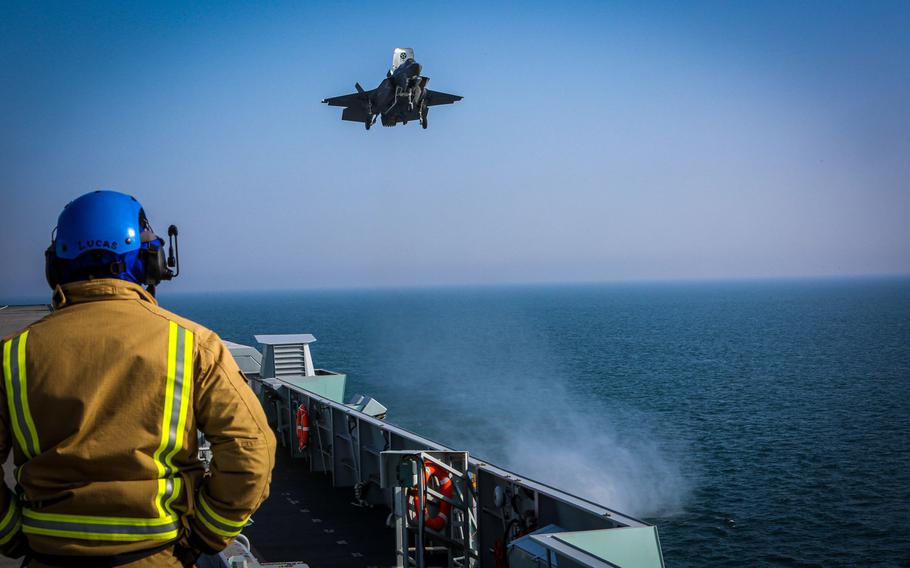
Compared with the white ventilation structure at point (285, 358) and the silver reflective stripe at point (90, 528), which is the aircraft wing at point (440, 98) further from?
the silver reflective stripe at point (90, 528)

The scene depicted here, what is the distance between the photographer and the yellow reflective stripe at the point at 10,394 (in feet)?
8.18

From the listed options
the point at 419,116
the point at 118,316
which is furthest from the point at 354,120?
the point at 118,316

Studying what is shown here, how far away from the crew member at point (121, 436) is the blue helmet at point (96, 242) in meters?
0.12

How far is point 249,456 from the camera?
8.46ft

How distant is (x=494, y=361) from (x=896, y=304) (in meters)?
122

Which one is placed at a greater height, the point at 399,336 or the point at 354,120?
the point at 354,120

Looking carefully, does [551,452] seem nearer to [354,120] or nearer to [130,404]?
[354,120]

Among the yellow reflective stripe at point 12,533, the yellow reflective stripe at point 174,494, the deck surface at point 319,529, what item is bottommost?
the deck surface at point 319,529

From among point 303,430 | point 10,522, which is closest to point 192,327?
point 10,522

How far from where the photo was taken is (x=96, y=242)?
9.19ft

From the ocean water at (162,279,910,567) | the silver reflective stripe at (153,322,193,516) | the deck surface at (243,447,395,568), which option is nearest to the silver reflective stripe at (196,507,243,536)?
the silver reflective stripe at (153,322,193,516)

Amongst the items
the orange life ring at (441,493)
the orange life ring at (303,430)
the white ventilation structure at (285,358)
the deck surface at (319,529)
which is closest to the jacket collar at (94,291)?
the orange life ring at (441,493)

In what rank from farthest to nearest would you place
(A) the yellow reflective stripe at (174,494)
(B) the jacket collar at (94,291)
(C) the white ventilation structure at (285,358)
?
(C) the white ventilation structure at (285,358) < (B) the jacket collar at (94,291) < (A) the yellow reflective stripe at (174,494)

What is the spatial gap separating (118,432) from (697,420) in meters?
48.6
